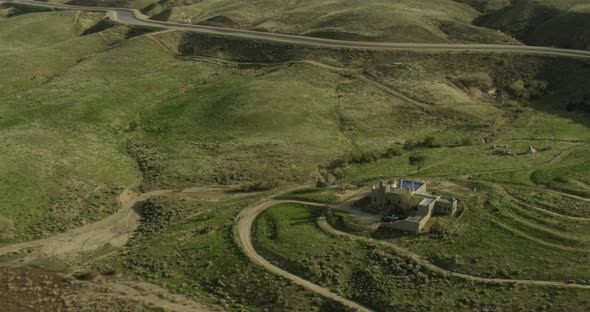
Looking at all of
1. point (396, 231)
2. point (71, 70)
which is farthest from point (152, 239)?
point (71, 70)

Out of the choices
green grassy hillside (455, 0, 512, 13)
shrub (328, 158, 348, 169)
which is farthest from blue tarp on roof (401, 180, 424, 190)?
green grassy hillside (455, 0, 512, 13)

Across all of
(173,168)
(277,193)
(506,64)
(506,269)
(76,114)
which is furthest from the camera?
(506,64)

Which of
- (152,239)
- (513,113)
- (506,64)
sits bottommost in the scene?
(152,239)

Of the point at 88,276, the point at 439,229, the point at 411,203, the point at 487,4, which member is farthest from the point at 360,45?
the point at 88,276

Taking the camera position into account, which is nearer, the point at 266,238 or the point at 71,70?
the point at 266,238

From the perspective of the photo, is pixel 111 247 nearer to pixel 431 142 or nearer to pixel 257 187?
pixel 257 187

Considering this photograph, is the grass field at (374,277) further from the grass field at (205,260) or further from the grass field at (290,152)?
the grass field at (205,260)

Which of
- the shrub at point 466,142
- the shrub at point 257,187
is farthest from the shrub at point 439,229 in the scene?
the shrub at point 466,142

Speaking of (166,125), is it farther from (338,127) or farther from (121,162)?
(338,127)
